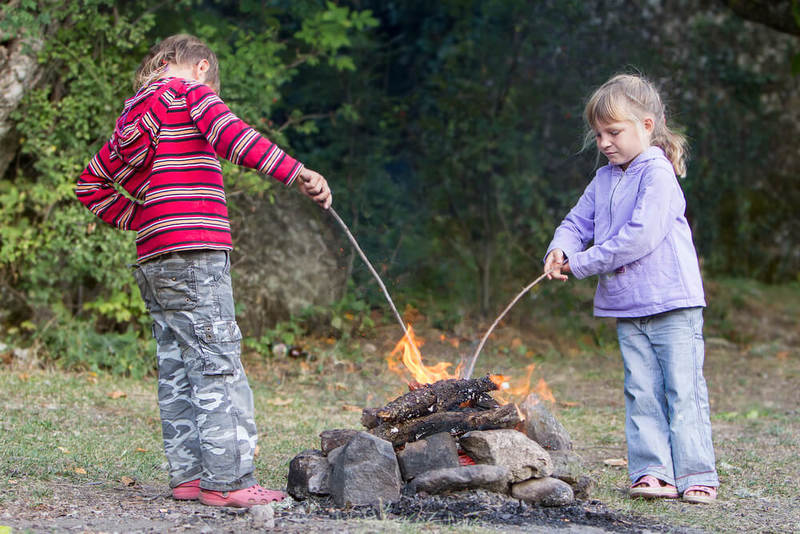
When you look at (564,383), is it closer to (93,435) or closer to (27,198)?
(93,435)

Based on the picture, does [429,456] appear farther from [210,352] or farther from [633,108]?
[633,108]

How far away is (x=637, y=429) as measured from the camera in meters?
4.28

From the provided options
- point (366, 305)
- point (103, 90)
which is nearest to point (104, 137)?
point (103, 90)

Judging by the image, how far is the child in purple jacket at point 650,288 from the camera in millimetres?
4129

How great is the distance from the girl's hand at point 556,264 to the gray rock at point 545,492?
0.96 metres

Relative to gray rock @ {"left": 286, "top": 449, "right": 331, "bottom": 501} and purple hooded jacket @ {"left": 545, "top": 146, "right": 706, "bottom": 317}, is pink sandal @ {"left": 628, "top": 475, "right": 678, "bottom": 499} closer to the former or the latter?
purple hooded jacket @ {"left": 545, "top": 146, "right": 706, "bottom": 317}

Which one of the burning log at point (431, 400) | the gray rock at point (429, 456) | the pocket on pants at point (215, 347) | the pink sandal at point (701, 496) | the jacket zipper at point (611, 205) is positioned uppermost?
the jacket zipper at point (611, 205)

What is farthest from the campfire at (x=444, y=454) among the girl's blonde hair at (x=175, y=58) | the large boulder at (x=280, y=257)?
the large boulder at (x=280, y=257)

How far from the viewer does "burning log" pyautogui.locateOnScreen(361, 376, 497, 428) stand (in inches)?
155

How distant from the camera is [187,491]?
149 inches

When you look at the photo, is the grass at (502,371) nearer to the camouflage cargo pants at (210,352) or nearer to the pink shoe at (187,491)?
the pink shoe at (187,491)

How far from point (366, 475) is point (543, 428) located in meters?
0.98

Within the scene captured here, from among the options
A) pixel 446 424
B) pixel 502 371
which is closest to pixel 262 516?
pixel 446 424

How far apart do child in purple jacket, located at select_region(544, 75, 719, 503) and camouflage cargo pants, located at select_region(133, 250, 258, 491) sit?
1.53 meters
